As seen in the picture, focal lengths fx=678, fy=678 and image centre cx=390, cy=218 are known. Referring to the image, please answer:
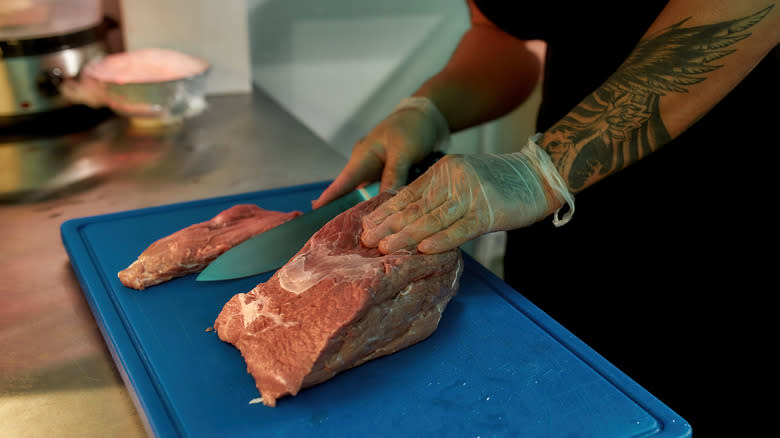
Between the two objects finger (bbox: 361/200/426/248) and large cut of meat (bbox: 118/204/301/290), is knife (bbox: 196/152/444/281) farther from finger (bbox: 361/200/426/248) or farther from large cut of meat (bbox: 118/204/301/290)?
finger (bbox: 361/200/426/248)

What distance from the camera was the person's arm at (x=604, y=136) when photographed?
165 cm

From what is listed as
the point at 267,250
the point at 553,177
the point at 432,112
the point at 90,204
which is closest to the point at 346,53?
the point at 432,112

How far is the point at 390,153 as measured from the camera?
2209 millimetres

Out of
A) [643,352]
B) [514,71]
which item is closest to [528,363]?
[643,352]

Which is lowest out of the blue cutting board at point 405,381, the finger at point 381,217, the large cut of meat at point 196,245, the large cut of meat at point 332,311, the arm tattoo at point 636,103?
the blue cutting board at point 405,381

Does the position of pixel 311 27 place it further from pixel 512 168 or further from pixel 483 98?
pixel 512 168

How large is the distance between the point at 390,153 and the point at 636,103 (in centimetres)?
78

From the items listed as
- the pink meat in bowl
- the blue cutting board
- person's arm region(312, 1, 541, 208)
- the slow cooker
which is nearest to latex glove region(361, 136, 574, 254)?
the blue cutting board

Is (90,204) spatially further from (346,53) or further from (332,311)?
(346,53)

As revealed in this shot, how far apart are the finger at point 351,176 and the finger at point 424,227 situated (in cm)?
48

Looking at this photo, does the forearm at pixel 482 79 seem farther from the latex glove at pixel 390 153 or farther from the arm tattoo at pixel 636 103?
the arm tattoo at pixel 636 103

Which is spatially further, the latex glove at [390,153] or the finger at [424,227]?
the latex glove at [390,153]

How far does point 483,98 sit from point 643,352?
107cm

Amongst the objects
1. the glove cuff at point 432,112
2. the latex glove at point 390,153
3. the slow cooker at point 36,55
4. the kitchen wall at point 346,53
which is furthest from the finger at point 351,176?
the kitchen wall at point 346,53
